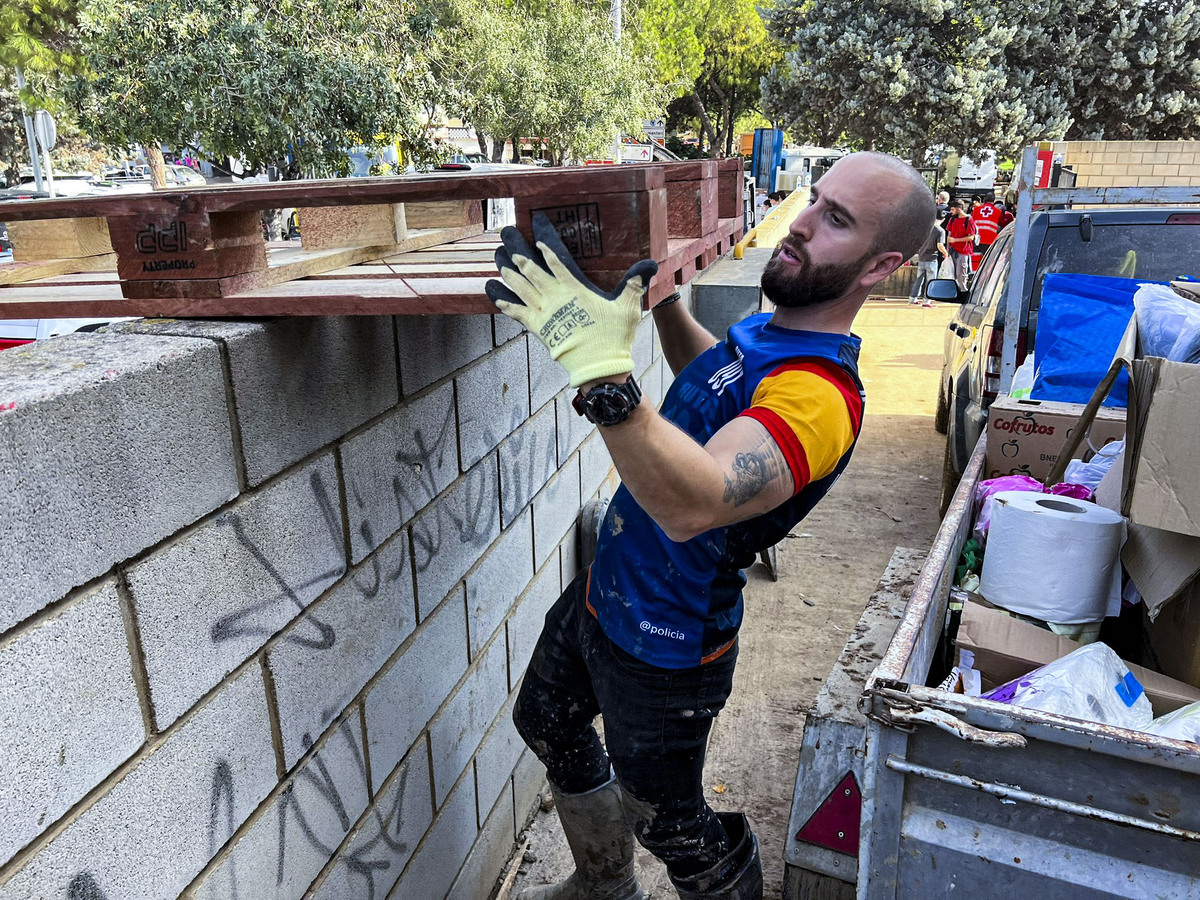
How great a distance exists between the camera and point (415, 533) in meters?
2.28

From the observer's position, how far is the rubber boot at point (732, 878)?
228 centimetres

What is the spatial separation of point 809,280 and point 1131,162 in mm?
12985

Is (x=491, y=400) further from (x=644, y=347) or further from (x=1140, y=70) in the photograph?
(x=1140, y=70)

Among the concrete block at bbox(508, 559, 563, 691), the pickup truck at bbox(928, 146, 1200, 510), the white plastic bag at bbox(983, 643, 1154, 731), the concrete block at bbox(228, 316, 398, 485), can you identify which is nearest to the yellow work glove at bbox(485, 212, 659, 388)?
the concrete block at bbox(228, 316, 398, 485)

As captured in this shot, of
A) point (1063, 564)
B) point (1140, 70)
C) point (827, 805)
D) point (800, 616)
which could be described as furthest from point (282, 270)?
point (1140, 70)

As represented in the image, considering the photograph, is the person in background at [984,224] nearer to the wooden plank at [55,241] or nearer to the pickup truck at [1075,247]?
the pickup truck at [1075,247]

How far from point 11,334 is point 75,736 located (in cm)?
578

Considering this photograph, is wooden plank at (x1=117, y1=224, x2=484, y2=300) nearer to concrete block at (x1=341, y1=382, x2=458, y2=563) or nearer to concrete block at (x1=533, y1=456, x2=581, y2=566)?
concrete block at (x1=341, y1=382, x2=458, y2=563)

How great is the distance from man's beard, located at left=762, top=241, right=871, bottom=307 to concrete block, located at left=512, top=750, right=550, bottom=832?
200 centimetres

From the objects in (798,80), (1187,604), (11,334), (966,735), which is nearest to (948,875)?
(966,735)

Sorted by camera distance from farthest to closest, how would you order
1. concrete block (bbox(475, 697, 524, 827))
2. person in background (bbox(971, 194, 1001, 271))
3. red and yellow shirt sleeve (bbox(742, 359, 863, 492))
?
1. person in background (bbox(971, 194, 1001, 271))
2. concrete block (bbox(475, 697, 524, 827))
3. red and yellow shirt sleeve (bbox(742, 359, 863, 492))

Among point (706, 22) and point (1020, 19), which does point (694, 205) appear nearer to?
point (1020, 19)

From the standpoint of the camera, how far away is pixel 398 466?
7.11ft

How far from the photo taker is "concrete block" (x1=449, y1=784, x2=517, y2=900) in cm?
270
